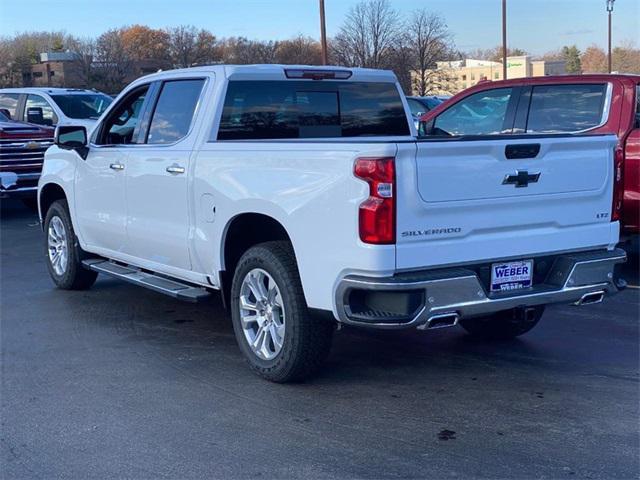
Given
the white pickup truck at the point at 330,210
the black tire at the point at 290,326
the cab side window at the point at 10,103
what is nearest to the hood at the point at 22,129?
the cab side window at the point at 10,103

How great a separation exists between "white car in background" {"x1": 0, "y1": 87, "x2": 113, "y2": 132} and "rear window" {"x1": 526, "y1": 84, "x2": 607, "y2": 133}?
29.9ft

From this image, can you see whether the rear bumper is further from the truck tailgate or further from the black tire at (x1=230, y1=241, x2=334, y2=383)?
the black tire at (x1=230, y1=241, x2=334, y2=383)

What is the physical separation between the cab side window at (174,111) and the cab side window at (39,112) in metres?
9.43

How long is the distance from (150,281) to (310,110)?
1.82 m

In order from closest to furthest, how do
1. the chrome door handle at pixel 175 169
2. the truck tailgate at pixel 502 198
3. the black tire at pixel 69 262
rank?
the truck tailgate at pixel 502 198
the chrome door handle at pixel 175 169
the black tire at pixel 69 262

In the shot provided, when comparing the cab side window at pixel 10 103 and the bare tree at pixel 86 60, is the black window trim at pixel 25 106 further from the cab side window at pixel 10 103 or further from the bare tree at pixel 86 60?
the bare tree at pixel 86 60

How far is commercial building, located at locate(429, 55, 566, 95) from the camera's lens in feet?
155

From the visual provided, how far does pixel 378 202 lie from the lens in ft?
15.1

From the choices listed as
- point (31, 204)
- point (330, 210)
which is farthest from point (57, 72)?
point (330, 210)

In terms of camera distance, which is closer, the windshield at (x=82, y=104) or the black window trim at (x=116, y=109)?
the black window trim at (x=116, y=109)

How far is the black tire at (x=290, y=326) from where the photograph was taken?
5.20 m

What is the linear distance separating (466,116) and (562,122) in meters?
1.17

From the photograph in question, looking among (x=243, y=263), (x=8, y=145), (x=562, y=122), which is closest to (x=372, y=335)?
(x=243, y=263)

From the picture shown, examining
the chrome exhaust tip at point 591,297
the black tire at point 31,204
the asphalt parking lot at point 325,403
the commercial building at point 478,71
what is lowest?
the asphalt parking lot at point 325,403
